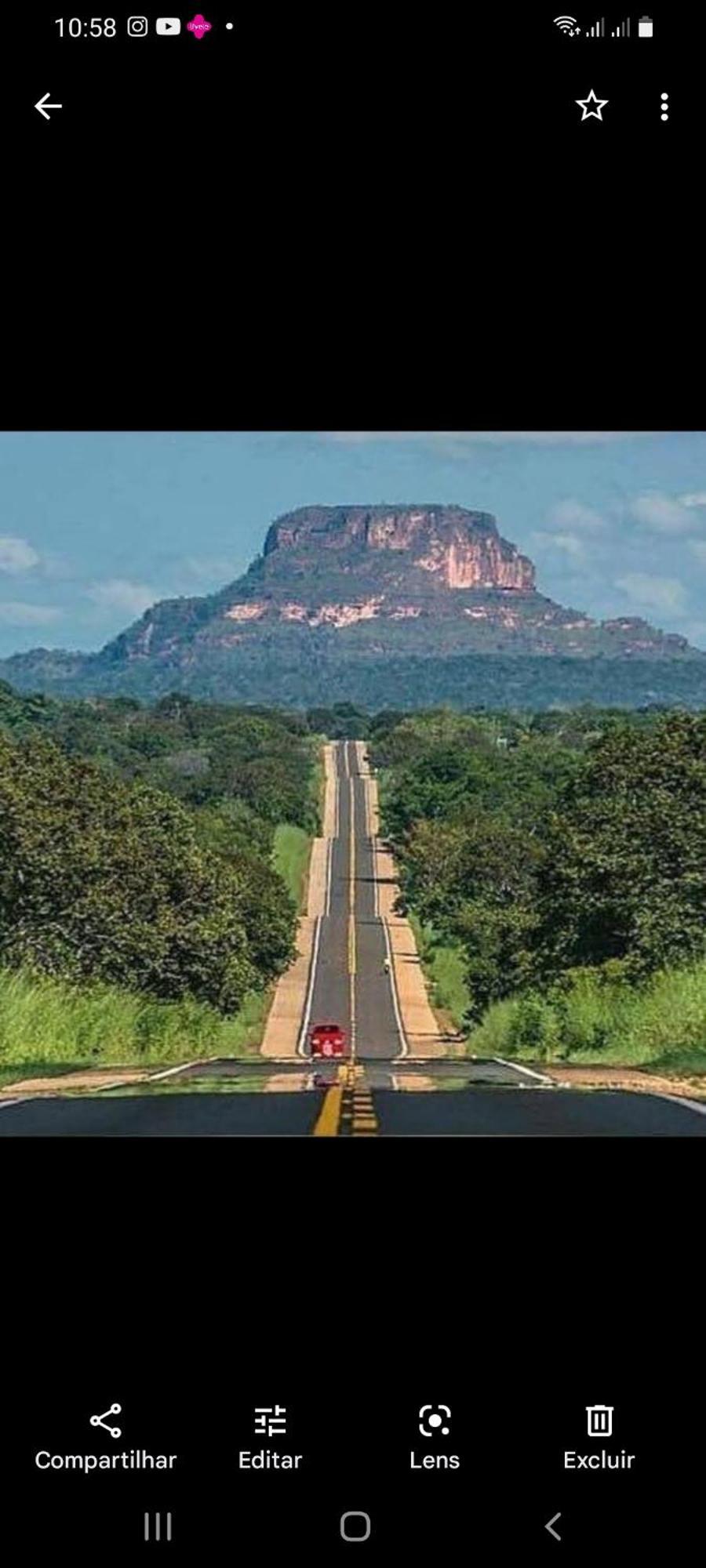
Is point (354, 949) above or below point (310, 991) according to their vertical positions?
above

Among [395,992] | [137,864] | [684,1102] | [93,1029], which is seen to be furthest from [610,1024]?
[395,992]

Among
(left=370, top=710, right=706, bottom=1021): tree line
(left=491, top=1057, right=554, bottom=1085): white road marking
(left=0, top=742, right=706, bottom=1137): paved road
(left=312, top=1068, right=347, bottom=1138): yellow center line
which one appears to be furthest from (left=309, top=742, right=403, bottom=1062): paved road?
(left=312, top=1068, right=347, bottom=1138): yellow center line

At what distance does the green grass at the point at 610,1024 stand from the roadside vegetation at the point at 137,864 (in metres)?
5.23

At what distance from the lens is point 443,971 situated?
200ft

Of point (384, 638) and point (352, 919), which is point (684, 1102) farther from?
point (384, 638)

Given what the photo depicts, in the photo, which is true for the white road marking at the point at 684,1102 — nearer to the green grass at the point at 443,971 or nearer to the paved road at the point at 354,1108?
the paved road at the point at 354,1108
